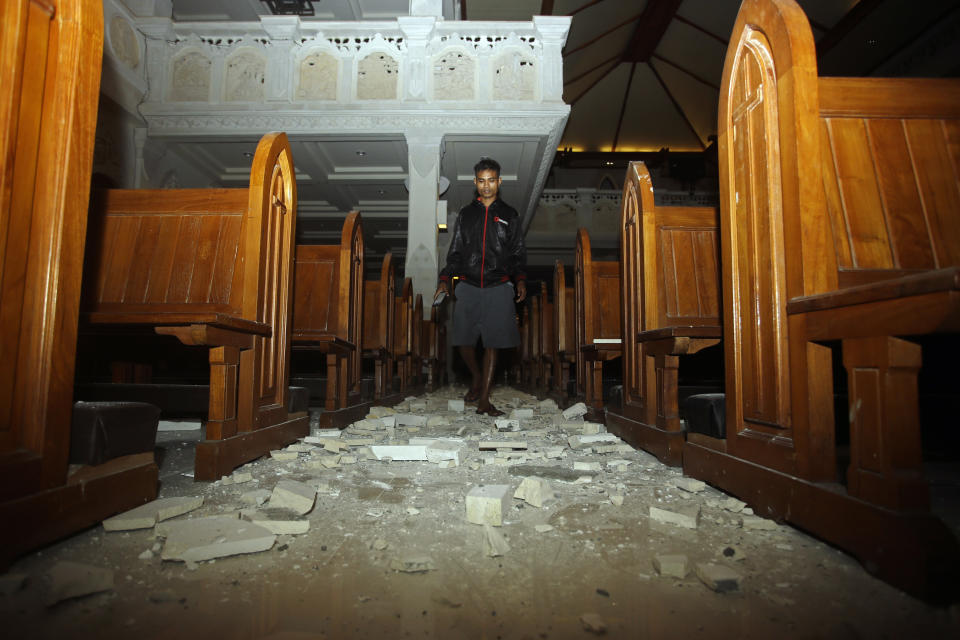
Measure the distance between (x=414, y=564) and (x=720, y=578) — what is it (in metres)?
0.67

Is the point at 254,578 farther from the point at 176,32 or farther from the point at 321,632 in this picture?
the point at 176,32

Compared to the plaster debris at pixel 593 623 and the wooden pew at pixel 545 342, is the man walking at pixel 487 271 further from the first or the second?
the plaster debris at pixel 593 623

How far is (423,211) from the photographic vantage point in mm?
8227

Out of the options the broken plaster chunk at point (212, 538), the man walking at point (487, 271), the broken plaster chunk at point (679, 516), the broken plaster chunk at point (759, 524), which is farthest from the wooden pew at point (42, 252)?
the man walking at point (487, 271)

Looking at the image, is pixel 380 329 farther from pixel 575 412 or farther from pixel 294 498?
pixel 294 498

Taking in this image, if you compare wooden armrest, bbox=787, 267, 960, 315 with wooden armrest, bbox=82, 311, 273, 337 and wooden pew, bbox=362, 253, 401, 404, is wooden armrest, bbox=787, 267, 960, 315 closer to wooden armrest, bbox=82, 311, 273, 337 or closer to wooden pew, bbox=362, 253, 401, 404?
wooden armrest, bbox=82, 311, 273, 337

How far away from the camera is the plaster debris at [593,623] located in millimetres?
920

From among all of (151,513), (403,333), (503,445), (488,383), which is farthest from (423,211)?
(151,513)

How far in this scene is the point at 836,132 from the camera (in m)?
1.57

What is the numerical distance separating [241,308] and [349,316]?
1329 mm

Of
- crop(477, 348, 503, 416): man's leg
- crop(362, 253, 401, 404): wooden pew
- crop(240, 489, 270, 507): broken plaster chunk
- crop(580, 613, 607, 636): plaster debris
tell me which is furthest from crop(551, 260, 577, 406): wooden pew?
crop(580, 613, 607, 636): plaster debris

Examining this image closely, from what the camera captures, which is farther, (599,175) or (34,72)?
(599,175)

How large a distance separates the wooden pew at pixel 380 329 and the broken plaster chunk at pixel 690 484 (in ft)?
10.1

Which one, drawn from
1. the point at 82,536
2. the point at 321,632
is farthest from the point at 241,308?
the point at 321,632
